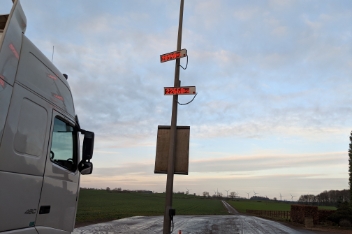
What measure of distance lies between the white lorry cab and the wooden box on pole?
2930 millimetres

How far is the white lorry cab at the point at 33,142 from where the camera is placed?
2.82 meters

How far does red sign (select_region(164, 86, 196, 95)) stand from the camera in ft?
24.2

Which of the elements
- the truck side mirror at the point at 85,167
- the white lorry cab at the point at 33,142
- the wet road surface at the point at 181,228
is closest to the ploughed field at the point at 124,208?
the wet road surface at the point at 181,228

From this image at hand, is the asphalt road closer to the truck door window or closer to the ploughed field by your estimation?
the ploughed field

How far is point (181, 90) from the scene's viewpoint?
7.46m

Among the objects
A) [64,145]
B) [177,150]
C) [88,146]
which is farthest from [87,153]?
[177,150]

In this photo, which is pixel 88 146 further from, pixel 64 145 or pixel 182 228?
pixel 182 228

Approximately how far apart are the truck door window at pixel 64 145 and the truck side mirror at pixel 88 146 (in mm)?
198

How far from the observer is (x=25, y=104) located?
10.3 ft

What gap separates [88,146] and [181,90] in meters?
3.58

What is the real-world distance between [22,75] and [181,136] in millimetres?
4444

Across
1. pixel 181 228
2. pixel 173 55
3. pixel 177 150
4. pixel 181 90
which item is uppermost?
pixel 173 55

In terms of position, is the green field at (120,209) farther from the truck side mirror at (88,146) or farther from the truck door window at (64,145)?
the truck side mirror at (88,146)

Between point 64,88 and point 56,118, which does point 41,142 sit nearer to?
point 56,118
